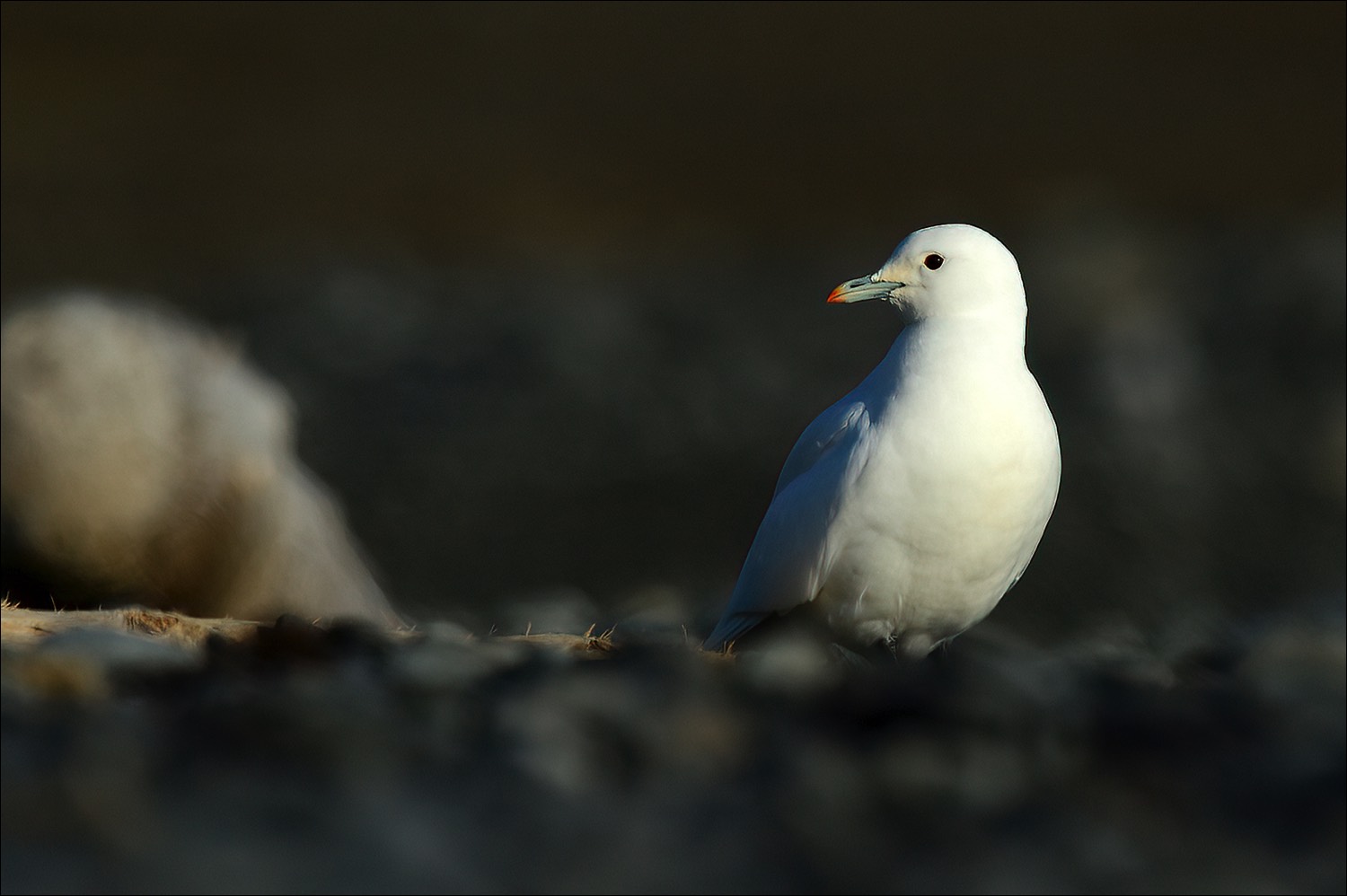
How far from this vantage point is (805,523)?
523 centimetres

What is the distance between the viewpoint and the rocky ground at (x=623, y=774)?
3305 millimetres

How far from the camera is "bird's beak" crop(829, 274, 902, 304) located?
5.35 m

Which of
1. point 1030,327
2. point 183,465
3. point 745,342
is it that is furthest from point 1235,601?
point 183,465

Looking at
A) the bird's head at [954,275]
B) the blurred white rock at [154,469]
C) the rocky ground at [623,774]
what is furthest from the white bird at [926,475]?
the blurred white rock at [154,469]

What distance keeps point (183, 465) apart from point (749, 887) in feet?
14.1

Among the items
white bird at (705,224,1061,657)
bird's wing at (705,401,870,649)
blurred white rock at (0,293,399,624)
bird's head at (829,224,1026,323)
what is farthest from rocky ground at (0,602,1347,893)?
blurred white rock at (0,293,399,624)

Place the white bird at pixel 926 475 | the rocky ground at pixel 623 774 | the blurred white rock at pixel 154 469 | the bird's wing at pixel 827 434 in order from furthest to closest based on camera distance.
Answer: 1. the blurred white rock at pixel 154 469
2. the bird's wing at pixel 827 434
3. the white bird at pixel 926 475
4. the rocky ground at pixel 623 774

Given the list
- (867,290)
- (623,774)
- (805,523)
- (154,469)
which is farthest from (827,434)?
(154,469)

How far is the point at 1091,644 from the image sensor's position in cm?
702

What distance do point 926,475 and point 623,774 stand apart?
5.35 ft

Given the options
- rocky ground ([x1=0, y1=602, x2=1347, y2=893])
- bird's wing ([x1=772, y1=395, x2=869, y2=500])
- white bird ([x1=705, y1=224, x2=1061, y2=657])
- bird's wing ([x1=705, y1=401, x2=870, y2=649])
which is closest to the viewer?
rocky ground ([x1=0, y1=602, x2=1347, y2=893])

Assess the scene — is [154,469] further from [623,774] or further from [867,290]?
[623,774]

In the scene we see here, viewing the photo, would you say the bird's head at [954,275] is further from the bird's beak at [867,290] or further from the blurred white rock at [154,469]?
the blurred white rock at [154,469]

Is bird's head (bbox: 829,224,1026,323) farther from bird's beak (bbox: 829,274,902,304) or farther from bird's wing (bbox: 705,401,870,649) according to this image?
bird's wing (bbox: 705,401,870,649)
